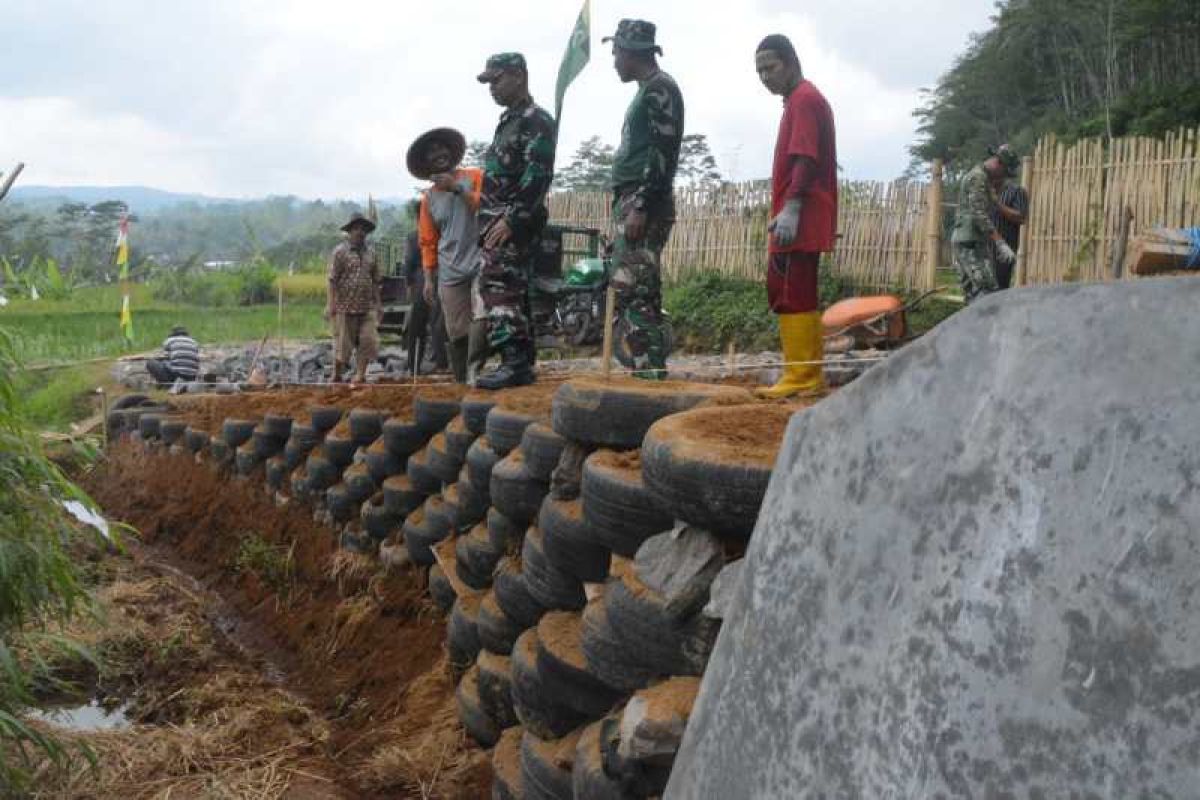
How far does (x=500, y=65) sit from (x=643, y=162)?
1016 mm

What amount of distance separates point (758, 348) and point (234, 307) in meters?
18.5

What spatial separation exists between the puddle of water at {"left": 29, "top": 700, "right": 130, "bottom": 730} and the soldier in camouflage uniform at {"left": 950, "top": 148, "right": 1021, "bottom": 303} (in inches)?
226

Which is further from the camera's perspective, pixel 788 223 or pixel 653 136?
pixel 653 136

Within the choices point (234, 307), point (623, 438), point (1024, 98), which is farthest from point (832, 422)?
point (1024, 98)

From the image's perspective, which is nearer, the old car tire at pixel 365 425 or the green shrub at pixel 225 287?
the old car tire at pixel 365 425

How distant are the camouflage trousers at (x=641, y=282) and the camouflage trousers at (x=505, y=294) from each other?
0.53 metres

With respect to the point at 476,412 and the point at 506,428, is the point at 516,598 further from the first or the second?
the point at 476,412

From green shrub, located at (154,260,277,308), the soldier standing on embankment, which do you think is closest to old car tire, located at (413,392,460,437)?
Result: the soldier standing on embankment

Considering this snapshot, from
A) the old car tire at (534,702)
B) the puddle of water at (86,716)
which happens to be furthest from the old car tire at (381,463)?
the old car tire at (534,702)

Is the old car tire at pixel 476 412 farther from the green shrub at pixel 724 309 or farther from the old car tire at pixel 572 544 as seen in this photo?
the green shrub at pixel 724 309

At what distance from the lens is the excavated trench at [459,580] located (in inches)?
100

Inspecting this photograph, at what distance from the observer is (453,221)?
266 inches

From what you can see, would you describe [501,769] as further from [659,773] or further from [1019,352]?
[1019,352]

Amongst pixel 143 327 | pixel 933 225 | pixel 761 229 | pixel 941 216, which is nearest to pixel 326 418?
pixel 933 225
